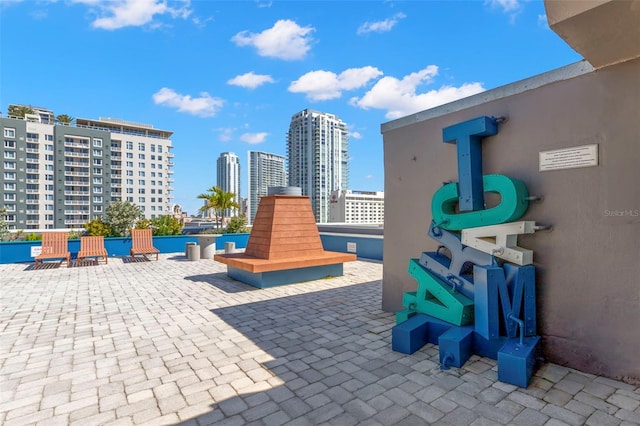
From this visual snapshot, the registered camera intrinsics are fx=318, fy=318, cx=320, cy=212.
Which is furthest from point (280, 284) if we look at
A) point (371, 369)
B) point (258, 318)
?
point (371, 369)

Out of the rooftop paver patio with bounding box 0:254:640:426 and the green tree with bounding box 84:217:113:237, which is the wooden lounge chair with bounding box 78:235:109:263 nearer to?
the green tree with bounding box 84:217:113:237

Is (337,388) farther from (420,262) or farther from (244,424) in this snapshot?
(420,262)

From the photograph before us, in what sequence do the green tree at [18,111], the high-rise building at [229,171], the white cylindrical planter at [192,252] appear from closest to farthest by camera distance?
1. the white cylindrical planter at [192,252]
2. the green tree at [18,111]
3. the high-rise building at [229,171]

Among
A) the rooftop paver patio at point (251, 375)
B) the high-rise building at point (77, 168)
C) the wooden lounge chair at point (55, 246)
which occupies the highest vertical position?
the high-rise building at point (77, 168)

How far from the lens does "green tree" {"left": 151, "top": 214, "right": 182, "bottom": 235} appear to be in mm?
14969

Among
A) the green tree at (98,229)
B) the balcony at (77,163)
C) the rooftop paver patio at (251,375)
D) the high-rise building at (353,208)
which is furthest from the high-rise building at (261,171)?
the rooftop paver patio at (251,375)

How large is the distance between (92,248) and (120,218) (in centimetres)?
405

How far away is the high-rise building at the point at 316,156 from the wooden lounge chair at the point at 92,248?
140 feet

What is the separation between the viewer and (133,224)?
49.3ft

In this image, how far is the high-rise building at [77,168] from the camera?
187 ft

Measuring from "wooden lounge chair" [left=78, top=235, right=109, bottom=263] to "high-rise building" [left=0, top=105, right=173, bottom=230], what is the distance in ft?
178

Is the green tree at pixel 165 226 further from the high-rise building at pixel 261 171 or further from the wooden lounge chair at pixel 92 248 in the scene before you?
the high-rise building at pixel 261 171

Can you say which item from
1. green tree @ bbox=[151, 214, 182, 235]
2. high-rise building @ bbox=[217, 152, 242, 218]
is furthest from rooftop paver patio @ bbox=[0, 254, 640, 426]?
high-rise building @ bbox=[217, 152, 242, 218]

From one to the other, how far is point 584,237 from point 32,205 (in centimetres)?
7845
